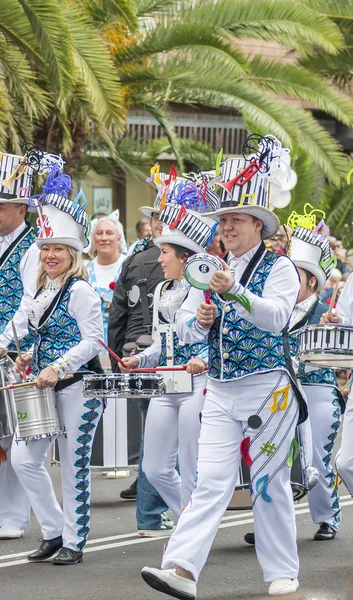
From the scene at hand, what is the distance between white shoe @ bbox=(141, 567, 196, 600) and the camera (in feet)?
19.6

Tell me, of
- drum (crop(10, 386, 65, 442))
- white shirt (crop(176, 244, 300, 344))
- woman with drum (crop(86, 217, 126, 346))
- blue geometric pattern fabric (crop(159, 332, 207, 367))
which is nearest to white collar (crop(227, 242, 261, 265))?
white shirt (crop(176, 244, 300, 344))

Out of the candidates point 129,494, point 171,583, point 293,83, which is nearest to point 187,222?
point 171,583

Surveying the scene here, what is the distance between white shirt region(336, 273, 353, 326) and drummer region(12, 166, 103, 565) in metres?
1.42

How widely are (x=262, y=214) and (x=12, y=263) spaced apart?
238 cm

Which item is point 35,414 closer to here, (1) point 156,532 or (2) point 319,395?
(1) point 156,532

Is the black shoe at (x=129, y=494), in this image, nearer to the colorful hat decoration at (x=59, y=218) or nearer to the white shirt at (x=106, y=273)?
the white shirt at (x=106, y=273)

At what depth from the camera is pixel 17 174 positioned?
8383mm

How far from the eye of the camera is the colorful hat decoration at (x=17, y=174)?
8.24 meters

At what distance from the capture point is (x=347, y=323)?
23.6 ft

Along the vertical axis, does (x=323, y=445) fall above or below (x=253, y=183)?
below

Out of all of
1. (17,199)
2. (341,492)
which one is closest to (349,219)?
(341,492)

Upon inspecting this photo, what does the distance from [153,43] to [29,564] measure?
10.9 metres

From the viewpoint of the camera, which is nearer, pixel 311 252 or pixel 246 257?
pixel 246 257

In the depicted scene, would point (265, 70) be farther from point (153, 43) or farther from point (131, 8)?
point (131, 8)
